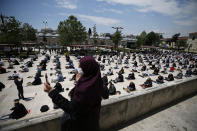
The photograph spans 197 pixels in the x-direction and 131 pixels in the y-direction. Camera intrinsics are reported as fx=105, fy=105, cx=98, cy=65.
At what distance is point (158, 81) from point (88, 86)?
12.6m

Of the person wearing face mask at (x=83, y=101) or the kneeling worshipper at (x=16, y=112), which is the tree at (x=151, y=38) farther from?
the person wearing face mask at (x=83, y=101)

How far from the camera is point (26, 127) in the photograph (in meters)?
2.22

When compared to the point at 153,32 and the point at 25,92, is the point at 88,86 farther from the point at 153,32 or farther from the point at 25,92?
the point at 153,32

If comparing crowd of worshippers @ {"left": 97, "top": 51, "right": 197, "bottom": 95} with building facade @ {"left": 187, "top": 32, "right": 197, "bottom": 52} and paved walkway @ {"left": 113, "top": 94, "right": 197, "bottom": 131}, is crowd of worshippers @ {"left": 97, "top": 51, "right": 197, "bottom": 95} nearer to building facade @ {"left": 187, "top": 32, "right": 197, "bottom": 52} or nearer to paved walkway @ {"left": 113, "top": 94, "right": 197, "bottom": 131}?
paved walkway @ {"left": 113, "top": 94, "right": 197, "bottom": 131}

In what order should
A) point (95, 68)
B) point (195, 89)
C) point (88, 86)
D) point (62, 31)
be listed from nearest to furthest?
point (88, 86), point (95, 68), point (195, 89), point (62, 31)

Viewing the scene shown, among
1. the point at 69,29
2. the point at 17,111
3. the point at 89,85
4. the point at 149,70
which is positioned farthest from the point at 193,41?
the point at 17,111

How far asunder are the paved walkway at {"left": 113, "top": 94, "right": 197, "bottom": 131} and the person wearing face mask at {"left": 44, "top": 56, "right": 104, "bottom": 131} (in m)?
2.20

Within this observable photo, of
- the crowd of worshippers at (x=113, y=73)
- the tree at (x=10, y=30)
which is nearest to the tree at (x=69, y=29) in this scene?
the tree at (x=10, y=30)

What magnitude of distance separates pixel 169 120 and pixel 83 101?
393cm

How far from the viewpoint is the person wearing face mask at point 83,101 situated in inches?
58.2

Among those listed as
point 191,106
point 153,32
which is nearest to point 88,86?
point 191,106

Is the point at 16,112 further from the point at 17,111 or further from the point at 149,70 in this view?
the point at 149,70

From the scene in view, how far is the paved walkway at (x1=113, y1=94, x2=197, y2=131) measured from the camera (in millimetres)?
3418

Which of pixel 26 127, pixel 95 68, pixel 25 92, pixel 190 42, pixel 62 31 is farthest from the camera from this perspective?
pixel 190 42
